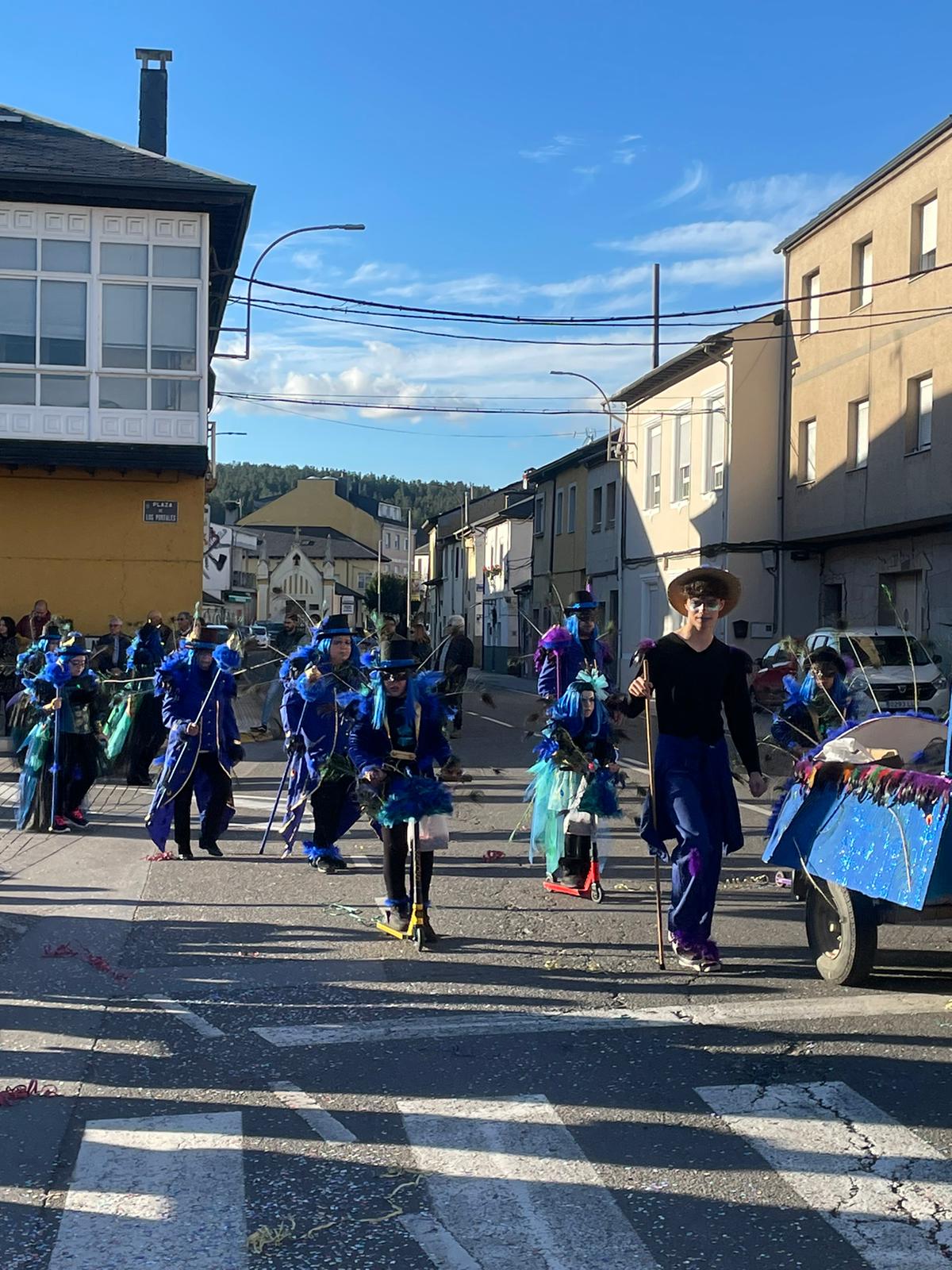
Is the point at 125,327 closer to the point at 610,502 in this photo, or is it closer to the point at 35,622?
the point at 35,622

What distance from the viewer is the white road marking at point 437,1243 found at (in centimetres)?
370

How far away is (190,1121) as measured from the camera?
190 inches

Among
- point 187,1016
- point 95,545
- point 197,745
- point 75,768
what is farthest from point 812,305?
point 187,1016

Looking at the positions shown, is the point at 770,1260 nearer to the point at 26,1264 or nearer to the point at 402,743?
the point at 26,1264

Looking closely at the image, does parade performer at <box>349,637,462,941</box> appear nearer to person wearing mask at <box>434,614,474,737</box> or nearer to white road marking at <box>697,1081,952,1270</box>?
person wearing mask at <box>434,614,474,737</box>

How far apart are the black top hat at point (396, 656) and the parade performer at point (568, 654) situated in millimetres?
2112

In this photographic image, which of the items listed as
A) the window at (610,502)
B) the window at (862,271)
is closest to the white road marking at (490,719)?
the window at (862,271)

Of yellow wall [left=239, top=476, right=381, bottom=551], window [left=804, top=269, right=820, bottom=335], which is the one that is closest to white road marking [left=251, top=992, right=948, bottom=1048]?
window [left=804, top=269, right=820, bottom=335]

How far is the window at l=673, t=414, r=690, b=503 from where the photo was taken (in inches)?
1310

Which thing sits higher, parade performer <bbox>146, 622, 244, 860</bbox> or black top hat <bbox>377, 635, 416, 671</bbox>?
black top hat <bbox>377, 635, 416, 671</bbox>

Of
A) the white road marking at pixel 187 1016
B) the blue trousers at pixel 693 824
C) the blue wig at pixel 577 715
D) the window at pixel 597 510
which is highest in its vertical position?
the window at pixel 597 510

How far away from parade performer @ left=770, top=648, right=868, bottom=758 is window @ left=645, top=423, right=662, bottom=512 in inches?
1007

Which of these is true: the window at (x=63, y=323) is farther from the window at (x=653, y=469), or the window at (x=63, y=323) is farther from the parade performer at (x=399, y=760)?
the parade performer at (x=399, y=760)

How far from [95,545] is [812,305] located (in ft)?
50.6
